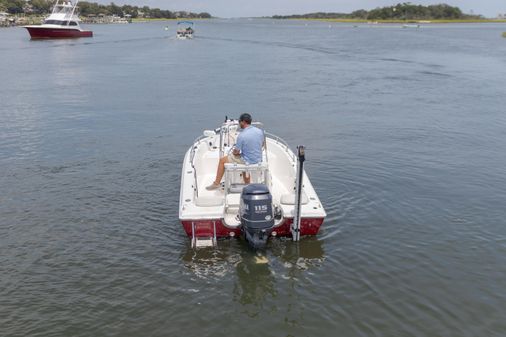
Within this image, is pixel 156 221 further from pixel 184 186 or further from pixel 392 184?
pixel 392 184

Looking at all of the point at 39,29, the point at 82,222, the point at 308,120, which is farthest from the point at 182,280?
the point at 39,29

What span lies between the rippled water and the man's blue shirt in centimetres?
184

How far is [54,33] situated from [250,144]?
7708cm

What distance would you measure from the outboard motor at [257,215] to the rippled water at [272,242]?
520 mm

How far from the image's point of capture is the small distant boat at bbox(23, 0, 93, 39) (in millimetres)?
75438

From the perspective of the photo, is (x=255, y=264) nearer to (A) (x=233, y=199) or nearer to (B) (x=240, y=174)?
(A) (x=233, y=199)

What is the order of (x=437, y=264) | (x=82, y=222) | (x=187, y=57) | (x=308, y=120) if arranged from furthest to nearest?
(x=187, y=57) < (x=308, y=120) < (x=82, y=222) < (x=437, y=264)

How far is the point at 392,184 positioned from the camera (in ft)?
44.5

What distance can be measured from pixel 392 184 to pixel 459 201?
1.89m

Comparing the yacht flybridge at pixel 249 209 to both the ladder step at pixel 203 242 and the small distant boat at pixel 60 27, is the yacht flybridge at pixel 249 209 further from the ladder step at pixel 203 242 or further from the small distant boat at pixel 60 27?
the small distant boat at pixel 60 27

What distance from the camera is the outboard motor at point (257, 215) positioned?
8.73m

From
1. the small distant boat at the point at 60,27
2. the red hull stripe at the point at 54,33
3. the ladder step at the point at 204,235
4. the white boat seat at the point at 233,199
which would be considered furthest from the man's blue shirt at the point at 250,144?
the small distant boat at the point at 60,27

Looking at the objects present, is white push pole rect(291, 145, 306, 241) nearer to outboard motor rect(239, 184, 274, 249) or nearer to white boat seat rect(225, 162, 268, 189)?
outboard motor rect(239, 184, 274, 249)

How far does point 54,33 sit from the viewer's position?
7706 centimetres
